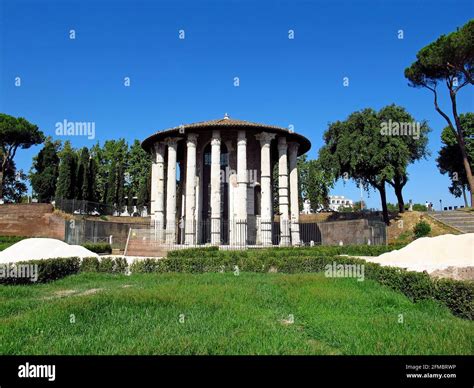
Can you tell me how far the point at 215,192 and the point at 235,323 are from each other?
731 inches

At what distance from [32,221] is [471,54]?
130 feet

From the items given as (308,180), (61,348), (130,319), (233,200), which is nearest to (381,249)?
(233,200)

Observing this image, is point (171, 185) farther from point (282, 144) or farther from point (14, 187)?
point (14, 187)

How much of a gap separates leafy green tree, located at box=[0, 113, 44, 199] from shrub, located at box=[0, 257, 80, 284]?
3680 centimetres

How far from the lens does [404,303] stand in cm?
804

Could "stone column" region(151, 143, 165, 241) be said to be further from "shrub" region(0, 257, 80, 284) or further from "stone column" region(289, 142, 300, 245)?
"shrub" region(0, 257, 80, 284)

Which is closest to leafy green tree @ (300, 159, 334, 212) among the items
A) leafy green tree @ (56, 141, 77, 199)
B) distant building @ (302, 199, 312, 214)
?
distant building @ (302, 199, 312, 214)

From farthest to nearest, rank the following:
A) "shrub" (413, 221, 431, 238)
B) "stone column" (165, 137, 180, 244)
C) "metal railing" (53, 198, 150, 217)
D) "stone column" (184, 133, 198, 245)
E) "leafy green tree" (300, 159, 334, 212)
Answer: "leafy green tree" (300, 159, 334, 212)
"metal railing" (53, 198, 150, 217)
"shrub" (413, 221, 431, 238)
"stone column" (165, 137, 180, 244)
"stone column" (184, 133, 198, 245)

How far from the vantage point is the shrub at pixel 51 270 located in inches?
458

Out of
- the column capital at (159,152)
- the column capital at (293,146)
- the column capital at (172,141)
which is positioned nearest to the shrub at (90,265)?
the column capital at (172,141)

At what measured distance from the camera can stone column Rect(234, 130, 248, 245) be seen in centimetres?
2366

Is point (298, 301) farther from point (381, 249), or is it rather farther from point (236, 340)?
point (381, 249)
